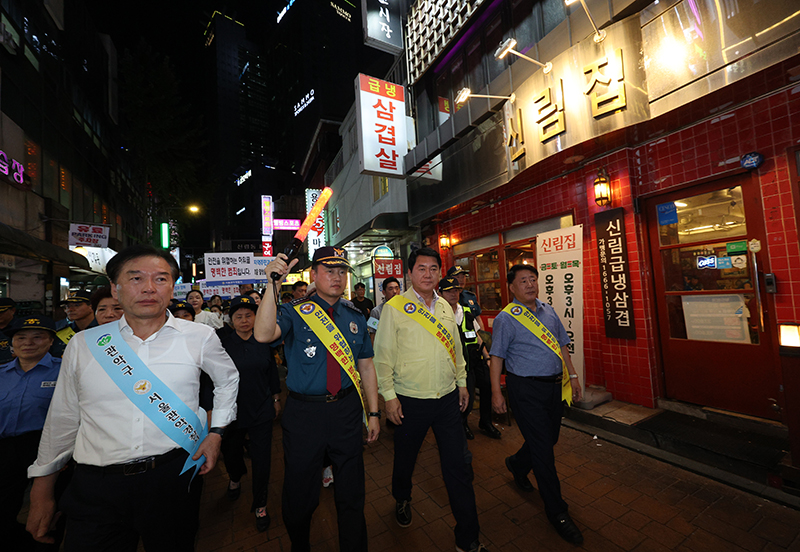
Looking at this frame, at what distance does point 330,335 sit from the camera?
274cm

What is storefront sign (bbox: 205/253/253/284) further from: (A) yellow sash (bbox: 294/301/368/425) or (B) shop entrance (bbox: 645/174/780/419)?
(B) shop entrance (bbox: 645/174/780/419)

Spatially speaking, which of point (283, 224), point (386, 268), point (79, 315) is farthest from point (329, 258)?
point (283, 224)

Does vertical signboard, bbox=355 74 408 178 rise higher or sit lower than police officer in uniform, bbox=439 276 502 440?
higher

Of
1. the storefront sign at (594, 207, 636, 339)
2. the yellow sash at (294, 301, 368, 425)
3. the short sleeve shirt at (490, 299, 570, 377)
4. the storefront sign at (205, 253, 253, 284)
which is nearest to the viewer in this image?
the yellow sash at (294, 301, 368, 425)

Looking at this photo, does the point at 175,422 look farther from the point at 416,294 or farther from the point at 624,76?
the point at 624,76

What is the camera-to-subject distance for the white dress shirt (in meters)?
1.82

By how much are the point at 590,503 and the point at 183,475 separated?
3.69 metres

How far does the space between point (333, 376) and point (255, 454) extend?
5.75 ft

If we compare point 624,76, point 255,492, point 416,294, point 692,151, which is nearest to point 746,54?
point 624,76

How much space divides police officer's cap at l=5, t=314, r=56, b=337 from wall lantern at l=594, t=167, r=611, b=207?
7240 mm

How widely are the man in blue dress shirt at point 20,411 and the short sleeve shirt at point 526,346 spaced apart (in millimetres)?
4057

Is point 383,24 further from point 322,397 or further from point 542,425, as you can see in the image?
point 542,425

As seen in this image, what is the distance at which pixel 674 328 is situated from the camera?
5.36 metres

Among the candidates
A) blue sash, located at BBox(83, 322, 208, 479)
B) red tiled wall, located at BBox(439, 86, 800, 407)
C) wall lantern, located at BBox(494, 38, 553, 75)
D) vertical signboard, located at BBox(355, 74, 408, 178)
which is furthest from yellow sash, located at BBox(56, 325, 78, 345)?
red tiled wall, located at BBox(439, 86, 800, 407)
